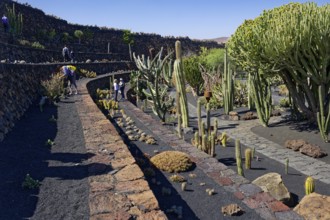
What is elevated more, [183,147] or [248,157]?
[183,147]

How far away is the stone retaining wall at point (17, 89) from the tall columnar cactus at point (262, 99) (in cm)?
876

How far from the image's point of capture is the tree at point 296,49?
Result: 11.2m

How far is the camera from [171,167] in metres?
7.12

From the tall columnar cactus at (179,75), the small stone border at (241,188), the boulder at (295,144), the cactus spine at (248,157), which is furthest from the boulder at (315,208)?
the tall columnar cactus at (179,75)

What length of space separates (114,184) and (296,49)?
8568 mm

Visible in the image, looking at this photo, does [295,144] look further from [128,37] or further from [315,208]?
[128,37]

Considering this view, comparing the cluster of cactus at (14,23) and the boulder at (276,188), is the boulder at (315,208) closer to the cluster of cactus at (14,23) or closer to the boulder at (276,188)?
the boulder at (276,188)

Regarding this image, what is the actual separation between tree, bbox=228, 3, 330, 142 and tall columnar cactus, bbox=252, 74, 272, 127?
497 mm

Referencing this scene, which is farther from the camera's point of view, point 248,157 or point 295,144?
point 295,144

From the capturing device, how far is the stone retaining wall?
376 inches

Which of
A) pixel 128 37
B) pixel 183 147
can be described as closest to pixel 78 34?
pixel 128 37

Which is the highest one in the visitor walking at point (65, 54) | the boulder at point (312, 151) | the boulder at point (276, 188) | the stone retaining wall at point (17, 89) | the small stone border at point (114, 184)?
the visitor walking at point (65, 54)

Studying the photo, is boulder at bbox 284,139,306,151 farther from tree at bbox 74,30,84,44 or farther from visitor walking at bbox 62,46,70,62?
tree at bbox 74,30,84,44

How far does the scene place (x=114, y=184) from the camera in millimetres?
5238
